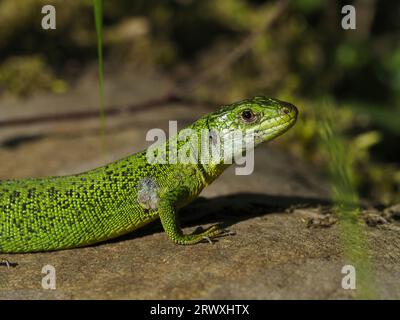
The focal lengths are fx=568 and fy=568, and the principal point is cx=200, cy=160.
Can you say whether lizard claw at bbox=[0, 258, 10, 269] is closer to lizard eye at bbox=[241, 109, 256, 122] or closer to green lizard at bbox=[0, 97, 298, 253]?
green lizard at bbox=[0, 97, 298, 253]

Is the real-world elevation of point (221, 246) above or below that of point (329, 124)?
below

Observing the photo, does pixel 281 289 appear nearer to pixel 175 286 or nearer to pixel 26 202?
pixel 175 286

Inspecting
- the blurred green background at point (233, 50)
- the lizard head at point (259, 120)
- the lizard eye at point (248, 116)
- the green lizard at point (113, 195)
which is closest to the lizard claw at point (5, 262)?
the green lizard at point (113, 195)

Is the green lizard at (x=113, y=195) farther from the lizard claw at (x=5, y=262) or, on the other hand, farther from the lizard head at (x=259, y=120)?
the lizard claw at (x=5, y=262)

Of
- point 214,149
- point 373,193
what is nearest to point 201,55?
point 373,193

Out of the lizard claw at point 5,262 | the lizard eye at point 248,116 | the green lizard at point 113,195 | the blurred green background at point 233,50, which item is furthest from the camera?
the blurred green background at point 233,50
